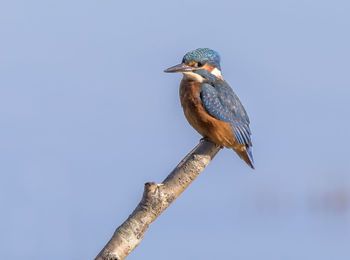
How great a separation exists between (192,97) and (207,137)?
0.25 metres

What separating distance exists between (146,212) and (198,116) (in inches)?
61.9

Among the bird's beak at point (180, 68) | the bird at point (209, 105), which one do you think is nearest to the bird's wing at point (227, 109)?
the bird at point (209, 105)

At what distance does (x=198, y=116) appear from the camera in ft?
12.2

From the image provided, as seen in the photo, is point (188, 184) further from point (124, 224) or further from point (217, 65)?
point (217, 65)

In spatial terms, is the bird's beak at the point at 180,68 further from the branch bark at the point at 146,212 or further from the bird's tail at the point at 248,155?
the branch bark at the point at 146,212

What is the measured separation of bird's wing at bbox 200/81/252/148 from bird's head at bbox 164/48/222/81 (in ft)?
0.32

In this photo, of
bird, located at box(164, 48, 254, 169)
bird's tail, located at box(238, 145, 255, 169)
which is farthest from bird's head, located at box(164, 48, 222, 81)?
bird's tail, located at box(238, 145, 255, 169)

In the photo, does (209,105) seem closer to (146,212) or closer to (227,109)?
(227,109)

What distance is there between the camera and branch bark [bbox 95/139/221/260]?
2.10 m

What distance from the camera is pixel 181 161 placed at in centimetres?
259

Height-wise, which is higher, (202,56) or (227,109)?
(202,56)

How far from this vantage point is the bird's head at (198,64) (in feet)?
12.3

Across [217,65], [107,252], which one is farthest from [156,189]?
[217,65]

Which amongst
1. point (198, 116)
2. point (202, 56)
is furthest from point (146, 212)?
point (202, 56)
